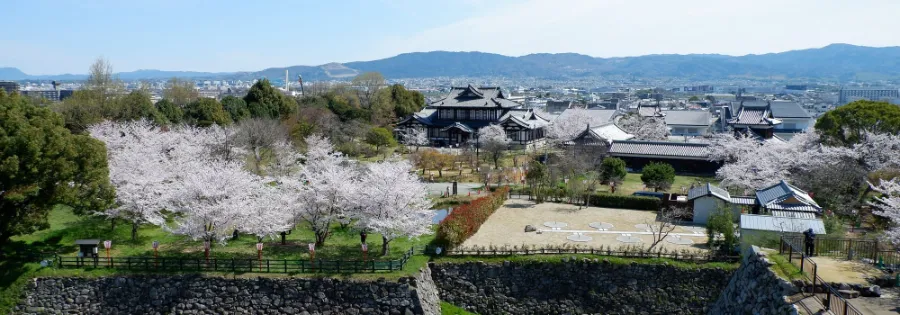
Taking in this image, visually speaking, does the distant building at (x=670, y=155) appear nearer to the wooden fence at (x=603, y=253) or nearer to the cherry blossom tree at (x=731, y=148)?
the cherry blossom tree at (x=731, y=148)

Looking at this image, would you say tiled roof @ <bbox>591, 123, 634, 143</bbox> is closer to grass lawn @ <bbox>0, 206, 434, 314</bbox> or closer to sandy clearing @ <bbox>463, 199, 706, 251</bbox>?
sandy clearing @ <bbox>463, 199, 706, 251</bbox>

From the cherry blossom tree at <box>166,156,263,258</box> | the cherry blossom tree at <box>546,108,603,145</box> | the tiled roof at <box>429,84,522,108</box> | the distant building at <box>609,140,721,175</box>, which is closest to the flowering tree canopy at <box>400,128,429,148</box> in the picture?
the tiled roof at <box>429,84,522,108</box>

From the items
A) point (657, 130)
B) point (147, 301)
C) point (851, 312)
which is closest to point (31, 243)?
point (147, 301)

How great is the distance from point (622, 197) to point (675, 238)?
5316 millimetres

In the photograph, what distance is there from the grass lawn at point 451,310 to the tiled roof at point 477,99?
3282 centimetres

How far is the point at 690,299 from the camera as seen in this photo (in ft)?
59.3

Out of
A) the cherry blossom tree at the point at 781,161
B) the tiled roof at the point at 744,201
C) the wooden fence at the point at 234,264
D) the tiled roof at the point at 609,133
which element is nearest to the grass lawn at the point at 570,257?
the wooden fence at the point at 234,264

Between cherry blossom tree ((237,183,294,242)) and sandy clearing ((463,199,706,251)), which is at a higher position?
cherry blossom tree ((237,183,294,242))

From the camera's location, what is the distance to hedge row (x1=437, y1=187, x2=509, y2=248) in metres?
19.4

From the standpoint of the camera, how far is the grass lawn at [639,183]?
3086 centimetres

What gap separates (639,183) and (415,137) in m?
19.8

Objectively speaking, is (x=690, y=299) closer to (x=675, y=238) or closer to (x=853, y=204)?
(x=675, y=238)

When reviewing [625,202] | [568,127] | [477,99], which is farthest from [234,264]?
[477,99]

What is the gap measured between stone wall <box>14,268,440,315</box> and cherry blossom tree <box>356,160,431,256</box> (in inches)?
70.0
